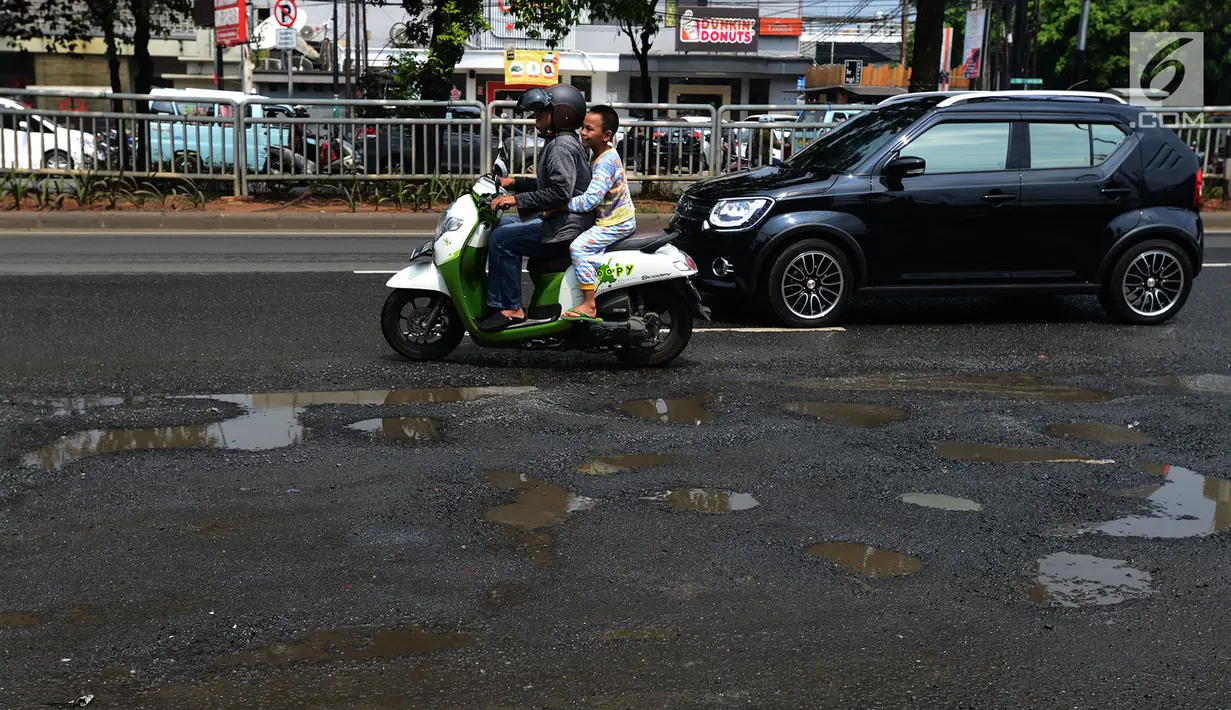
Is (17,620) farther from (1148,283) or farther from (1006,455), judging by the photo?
(1148,283)

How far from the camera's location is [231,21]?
24.7 meters

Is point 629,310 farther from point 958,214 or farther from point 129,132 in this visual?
point 129,132

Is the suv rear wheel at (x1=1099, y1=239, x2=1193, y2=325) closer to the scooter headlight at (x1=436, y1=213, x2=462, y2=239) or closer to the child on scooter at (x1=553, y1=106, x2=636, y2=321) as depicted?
the child on scooter at (x1=553, y1=106, x2=636, y2=321)

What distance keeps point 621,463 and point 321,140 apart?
1299 centimetres

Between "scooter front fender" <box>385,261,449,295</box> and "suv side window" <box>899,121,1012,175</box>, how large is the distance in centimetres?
400

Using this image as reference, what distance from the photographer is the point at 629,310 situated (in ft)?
27.8

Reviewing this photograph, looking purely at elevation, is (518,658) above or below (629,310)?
below

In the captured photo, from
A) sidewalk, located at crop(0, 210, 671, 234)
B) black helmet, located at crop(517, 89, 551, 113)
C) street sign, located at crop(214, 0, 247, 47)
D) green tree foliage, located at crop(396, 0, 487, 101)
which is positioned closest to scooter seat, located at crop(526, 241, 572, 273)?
black helmet, located at crop(517, 89, 551, 113)

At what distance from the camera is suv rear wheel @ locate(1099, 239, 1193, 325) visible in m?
10.6

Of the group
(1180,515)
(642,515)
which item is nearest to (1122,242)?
(1180,515)

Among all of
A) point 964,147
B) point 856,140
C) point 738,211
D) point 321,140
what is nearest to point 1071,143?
point 964,147

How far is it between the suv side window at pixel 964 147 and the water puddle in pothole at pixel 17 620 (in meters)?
7.60

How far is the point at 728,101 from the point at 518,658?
181 ft

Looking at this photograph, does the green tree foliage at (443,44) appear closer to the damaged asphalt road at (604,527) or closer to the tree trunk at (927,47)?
the tree trunk at (927,47)
